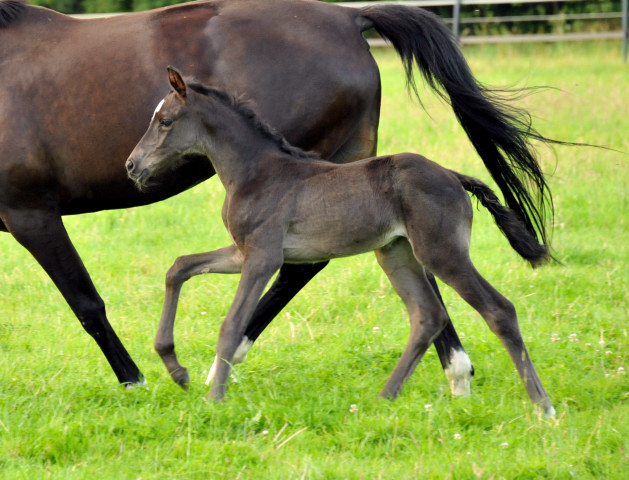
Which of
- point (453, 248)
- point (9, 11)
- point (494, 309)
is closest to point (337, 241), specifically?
point (453, 248)

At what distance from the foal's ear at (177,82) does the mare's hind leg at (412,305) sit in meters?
1.18

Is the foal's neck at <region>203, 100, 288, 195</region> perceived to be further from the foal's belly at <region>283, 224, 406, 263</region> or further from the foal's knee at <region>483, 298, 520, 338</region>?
the foal's knee at <region>483, 298, 520, 338</region>

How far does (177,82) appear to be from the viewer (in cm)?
394

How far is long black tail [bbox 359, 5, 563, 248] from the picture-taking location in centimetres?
460

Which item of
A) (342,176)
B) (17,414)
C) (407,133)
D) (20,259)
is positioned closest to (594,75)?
(407,133)

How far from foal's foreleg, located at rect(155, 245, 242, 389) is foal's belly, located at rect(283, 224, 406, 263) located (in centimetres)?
28

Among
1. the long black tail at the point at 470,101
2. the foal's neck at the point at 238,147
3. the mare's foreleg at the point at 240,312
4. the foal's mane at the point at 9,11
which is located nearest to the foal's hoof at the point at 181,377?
the mare's foreleg at the point at 240,312

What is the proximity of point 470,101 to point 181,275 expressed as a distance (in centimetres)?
174

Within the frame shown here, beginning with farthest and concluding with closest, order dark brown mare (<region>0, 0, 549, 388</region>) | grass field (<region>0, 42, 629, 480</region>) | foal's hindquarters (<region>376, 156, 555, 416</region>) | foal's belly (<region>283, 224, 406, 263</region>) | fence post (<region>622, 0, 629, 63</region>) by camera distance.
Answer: fence post (<region>622, 0, 629, 63</region>), dark brown mare (<region>0, 0, 549, 388</region>), foal's belly (<region>283, 224, 406, 263</region>), foal's hindquarters (<region>376, 156, 555, 416</region>), grass field (<region>0, 42, 629, 480</region>)

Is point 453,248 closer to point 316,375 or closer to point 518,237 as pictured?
point 518,237

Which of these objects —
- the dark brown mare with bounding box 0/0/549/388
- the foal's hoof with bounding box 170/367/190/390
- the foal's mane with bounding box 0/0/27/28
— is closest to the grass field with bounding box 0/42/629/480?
the foal's hoof with bounding box 170/367/190/390

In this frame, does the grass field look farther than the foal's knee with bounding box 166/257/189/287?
No

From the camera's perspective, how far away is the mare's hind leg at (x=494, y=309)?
3857 mm

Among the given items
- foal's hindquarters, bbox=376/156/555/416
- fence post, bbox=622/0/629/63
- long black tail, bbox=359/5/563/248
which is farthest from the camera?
fence post, bbox=622/0/629/63
